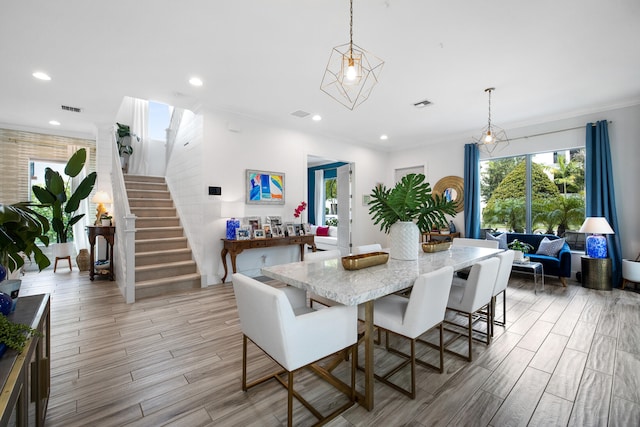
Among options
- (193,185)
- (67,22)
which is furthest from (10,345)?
(193,185)

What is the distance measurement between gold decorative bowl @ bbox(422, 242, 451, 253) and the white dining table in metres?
0.51

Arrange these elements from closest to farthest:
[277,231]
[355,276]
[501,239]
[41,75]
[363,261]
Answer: [355,276]
[363,261]
[41,75]
[277,231]
[501,239]

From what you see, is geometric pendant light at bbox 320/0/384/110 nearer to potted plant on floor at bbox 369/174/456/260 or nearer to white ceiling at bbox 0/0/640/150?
white ceiling at bbox 0/0/640/150

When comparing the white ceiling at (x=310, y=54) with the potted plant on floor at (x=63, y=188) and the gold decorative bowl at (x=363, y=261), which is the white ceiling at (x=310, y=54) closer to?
the potted plant on floor at (x=63, y=188)

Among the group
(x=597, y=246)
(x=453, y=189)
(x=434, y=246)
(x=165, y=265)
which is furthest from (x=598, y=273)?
(x=165, y=265)

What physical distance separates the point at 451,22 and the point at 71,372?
164 inches

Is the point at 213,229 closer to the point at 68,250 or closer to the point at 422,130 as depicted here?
the point at 68,250

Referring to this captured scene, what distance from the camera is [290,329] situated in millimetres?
1441

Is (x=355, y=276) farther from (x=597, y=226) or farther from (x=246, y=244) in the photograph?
(x=597, y=226)

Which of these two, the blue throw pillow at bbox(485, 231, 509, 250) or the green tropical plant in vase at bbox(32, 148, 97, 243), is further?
the blue throw pillow at bbox(485, 231, 509, 250)

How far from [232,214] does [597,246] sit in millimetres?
5623

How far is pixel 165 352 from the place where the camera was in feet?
8.13

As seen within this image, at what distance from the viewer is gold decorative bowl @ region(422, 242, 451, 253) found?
2.88 m

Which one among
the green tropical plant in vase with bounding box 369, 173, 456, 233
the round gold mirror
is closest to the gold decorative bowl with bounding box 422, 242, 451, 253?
the green tropical plant in vase with bounding box 369, 173, 456, 233
